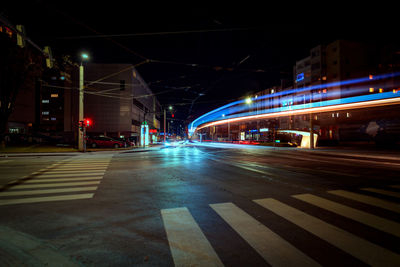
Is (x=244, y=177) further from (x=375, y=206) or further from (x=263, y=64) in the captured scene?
(x=263, y=64)

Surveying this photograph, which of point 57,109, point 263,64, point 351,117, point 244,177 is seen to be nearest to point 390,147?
point 351,117

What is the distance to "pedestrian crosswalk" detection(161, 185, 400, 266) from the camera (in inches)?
103

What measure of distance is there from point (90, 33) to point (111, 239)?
49.7 ft

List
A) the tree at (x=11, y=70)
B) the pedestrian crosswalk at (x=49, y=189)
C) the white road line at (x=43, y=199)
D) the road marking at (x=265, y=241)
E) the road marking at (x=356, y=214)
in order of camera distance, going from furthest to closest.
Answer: the tree at (x=11, y=70) → the pedestrian crosswalk at (x=49, y=189) → the white road line at (x=43, y=199) → the road marking at (x=356, y=214) → the road marking at (x=265, y=241)

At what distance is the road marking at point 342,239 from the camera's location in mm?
2568

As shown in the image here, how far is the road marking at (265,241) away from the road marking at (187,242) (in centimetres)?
66

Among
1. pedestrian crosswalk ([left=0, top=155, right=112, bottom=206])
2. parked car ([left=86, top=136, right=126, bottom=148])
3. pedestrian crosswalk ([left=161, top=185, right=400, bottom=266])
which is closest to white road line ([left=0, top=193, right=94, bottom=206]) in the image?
pedestrian crosswalk ([left=0, top=155, right=112, bottom=206])

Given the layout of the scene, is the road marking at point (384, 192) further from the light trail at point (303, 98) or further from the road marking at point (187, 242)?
the light trail at point (303, 98)

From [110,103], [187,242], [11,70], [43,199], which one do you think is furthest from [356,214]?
[110,103]

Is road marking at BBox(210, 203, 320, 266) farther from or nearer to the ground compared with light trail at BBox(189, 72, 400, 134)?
nearer to the ground

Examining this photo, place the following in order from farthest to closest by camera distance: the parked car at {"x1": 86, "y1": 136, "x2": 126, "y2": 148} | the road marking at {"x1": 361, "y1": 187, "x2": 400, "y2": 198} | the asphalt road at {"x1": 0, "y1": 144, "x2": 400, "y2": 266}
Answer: the parked car at {"x1": 86, "y1": 136, "x2": 126, "y2": 148}
the road marking at {"x1": 361, "y1": 187, "x2": 400, "y2": 198}
the asphalt road at {"x1": 0, "y1": 144, "x2": 400, "y2": 266}

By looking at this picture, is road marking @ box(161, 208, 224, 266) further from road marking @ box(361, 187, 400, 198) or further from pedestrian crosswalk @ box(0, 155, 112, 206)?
road marking @ box(361, 187, 400, 198)

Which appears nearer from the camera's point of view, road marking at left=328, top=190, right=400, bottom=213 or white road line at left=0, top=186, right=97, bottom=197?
road marking at left=328, top=190, right=400, bottom=213

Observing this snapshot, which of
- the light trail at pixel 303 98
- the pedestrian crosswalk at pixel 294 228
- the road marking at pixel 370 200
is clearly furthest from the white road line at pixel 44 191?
the light trail at pixel 303 98
